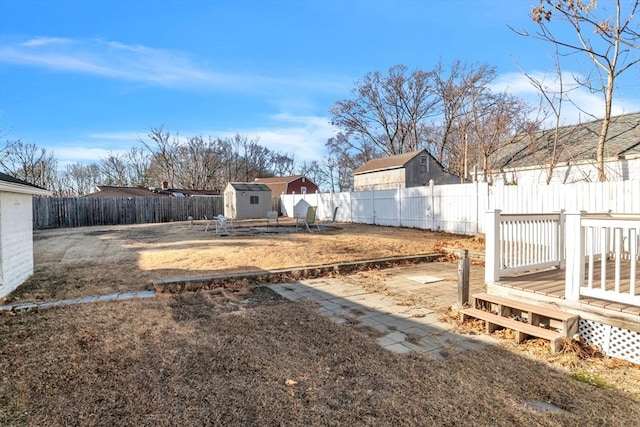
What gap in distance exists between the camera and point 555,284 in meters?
3.96

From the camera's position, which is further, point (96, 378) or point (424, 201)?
point (424, 201)

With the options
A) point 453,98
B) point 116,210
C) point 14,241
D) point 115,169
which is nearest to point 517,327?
point 14,241

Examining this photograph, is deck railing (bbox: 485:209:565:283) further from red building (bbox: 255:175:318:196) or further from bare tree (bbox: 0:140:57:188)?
bare tree (bbox: 0:140:57:188)

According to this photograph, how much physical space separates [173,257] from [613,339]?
774 centimetres

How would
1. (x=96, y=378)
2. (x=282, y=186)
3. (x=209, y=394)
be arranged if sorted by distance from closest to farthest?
(x=209, y=394), (x=96, y=378), (x=282, y=186)

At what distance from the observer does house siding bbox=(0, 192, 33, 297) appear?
16.8 feet

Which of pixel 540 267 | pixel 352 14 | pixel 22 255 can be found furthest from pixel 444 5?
pixel 22 255

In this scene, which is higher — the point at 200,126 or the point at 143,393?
the point at 200,126

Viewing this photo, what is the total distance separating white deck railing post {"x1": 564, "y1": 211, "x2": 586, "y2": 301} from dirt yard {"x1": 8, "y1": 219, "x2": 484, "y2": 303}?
4.50m

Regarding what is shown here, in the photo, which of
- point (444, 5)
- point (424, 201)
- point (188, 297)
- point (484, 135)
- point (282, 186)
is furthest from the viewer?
point (282, 186)

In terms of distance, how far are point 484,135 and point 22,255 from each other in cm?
1871

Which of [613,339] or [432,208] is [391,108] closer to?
[432,208]

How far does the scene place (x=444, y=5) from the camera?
25.2ft

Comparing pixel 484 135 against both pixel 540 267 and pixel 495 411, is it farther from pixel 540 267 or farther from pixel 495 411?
pixel 495 411
